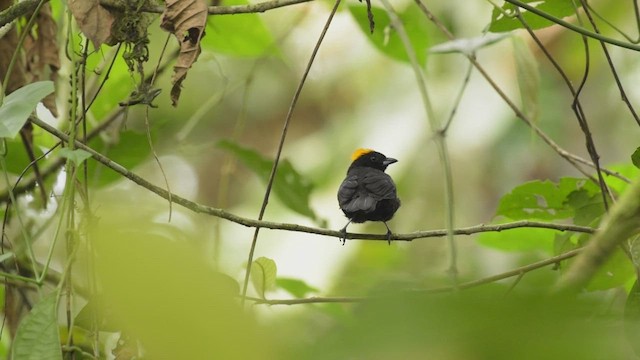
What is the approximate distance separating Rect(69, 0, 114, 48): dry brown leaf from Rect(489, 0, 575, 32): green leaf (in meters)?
0.83

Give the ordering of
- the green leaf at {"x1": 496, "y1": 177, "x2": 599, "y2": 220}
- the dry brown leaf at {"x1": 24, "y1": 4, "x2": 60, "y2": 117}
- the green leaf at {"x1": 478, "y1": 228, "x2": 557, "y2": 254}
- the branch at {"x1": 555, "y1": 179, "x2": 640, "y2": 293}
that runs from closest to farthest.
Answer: the branch at {"x1": 555, "y1": 179, "x2": 640, "y2": 293} → the dry brown leaf at {"x1": 24, "y1": 4, "x2": 60, "y2": 117} → the green leaf at {"x1": 496, "y1": 177, "x2": 599, "y2": 220} → the green leaf at {"x1": 478, "y1": 228, "x2": 557, "y2": 254}

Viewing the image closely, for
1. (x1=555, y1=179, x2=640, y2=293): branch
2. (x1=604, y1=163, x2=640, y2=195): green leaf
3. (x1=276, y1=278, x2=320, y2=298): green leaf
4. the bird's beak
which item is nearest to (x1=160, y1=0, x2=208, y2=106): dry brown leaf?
(x1=276, y1=278, x2=320, y2=298): green leaf

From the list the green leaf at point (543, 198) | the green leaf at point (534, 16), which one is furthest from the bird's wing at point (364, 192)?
the green leaf at point (534, 16)

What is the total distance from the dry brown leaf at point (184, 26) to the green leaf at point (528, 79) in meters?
0.82

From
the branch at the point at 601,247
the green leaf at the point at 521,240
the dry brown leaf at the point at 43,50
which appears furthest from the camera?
the green leaf at the point at 521,240

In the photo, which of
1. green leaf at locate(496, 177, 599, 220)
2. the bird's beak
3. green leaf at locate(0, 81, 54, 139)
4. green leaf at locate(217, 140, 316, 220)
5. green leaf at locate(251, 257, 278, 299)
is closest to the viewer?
green leaf at locate(0, 81, 54, 139)

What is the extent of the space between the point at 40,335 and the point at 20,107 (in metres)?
0.33

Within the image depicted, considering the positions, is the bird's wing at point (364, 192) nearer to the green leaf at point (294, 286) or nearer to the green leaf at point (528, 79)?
the green leaf at point (294, 286)

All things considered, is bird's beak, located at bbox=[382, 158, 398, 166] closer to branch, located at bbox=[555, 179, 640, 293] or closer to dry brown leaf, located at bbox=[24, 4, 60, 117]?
dry brown leaf, located at bbox=[24, 4, 60, 117]

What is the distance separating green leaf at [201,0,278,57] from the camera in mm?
2332

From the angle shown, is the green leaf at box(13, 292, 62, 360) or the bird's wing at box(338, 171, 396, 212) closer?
the green leaf at box(13, 292, 62, 360)

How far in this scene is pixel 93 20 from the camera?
1414 mm

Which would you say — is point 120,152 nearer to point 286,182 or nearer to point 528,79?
point 286,182

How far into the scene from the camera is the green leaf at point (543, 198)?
6.16 ft
